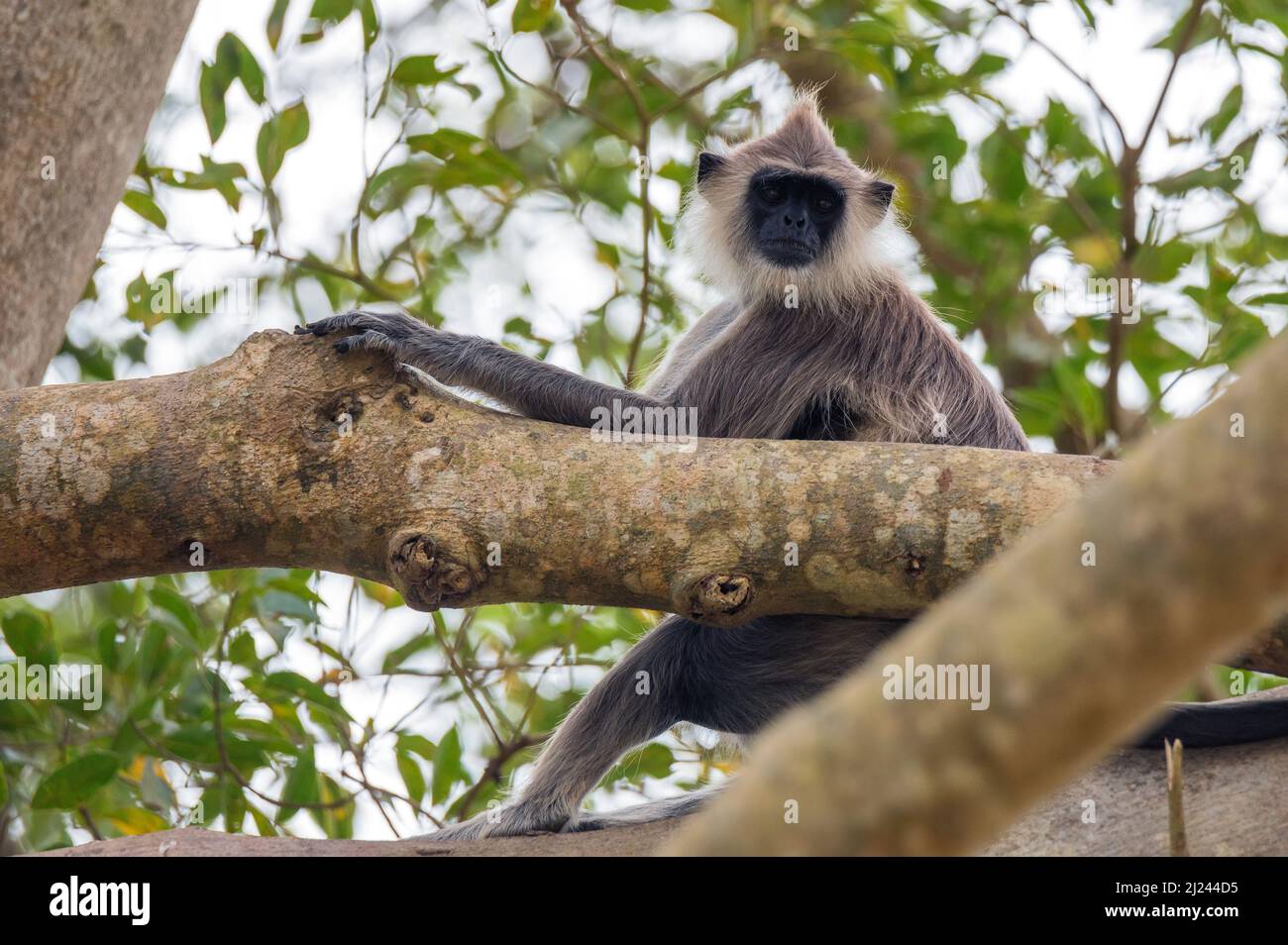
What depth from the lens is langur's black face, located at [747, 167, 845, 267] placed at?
18.0ft

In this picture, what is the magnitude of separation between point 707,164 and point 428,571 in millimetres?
3319

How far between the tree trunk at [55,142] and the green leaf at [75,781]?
1384mm

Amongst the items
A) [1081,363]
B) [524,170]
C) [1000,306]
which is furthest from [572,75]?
[1081,363]

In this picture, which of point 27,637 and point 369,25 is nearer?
point 27,637

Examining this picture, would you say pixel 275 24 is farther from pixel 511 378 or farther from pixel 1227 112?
pixel 1227 112

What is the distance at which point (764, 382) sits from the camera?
491cm

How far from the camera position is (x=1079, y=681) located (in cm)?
112

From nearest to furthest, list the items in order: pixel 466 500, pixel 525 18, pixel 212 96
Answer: pixel 466 500 → pixel 212 96 → pixel 525 18

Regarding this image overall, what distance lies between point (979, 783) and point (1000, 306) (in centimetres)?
628

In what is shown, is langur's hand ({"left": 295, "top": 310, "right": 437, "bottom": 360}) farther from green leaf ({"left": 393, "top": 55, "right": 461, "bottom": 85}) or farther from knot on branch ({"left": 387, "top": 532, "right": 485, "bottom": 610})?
green leaf ({"left": 393, "top": 55, "right": 461, "bottom": 85})

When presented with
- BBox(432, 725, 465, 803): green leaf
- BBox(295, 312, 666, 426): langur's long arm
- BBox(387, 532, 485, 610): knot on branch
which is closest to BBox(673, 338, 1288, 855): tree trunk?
BBox(387, 532, 485, 610): knot on branch

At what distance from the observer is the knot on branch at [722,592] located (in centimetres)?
328

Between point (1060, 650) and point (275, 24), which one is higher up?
point (275, 24)

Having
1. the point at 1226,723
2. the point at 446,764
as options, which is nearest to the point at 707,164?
the point at 446,764
